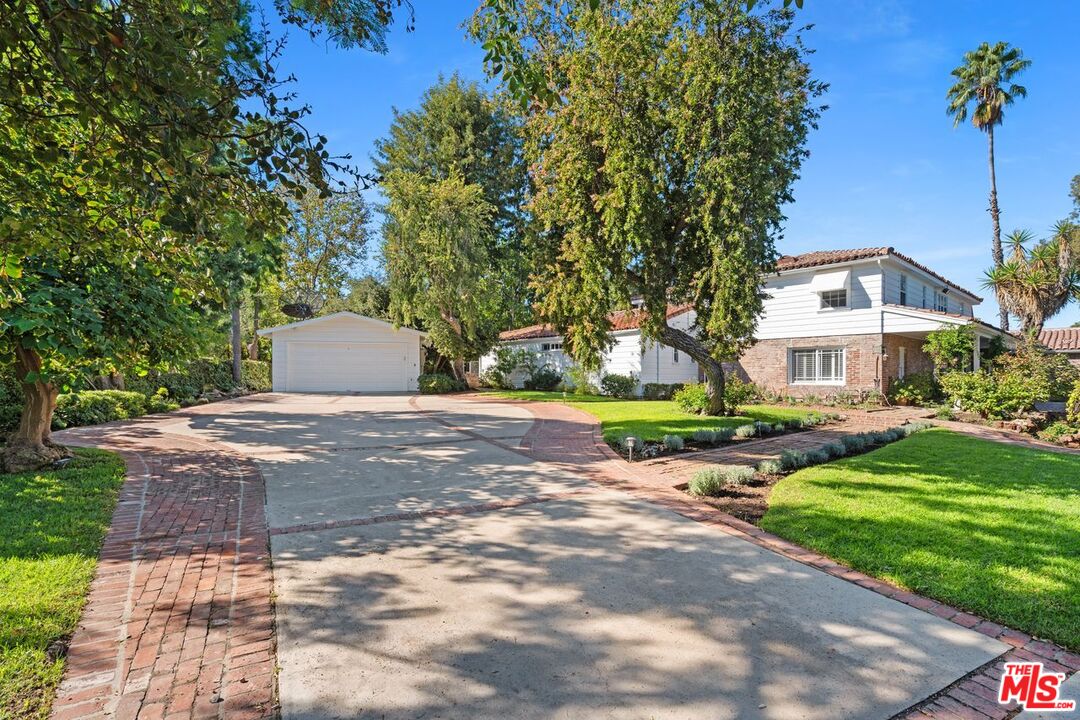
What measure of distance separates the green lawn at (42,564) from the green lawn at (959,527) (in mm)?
5684

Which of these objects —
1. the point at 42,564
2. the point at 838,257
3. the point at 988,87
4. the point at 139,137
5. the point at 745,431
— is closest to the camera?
the point at 139,137

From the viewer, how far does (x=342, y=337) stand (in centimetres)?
2502

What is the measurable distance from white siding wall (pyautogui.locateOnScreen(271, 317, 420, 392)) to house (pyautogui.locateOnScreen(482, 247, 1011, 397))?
34.0 feet

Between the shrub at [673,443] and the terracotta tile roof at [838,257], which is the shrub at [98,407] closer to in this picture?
the shrub at [673,443]

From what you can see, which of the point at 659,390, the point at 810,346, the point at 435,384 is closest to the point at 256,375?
the point at 435,384

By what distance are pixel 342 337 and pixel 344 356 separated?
0.99m

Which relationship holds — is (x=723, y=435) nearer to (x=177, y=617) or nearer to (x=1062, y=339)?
(x=177, y=617)

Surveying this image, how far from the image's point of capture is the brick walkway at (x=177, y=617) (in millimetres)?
2508

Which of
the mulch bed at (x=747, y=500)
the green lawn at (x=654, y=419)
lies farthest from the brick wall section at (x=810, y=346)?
the mulch bed at (x=747, y=500)

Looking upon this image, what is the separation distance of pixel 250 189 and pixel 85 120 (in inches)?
38.3

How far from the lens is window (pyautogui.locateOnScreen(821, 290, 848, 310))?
18766 mm

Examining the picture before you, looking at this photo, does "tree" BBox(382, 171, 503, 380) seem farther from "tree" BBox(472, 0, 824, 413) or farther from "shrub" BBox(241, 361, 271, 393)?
"tree" BBox(472, 0, 824, 413)

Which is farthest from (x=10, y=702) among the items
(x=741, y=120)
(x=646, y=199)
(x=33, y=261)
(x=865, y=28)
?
(x=865, y=28)

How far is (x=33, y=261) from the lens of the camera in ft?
18.7
